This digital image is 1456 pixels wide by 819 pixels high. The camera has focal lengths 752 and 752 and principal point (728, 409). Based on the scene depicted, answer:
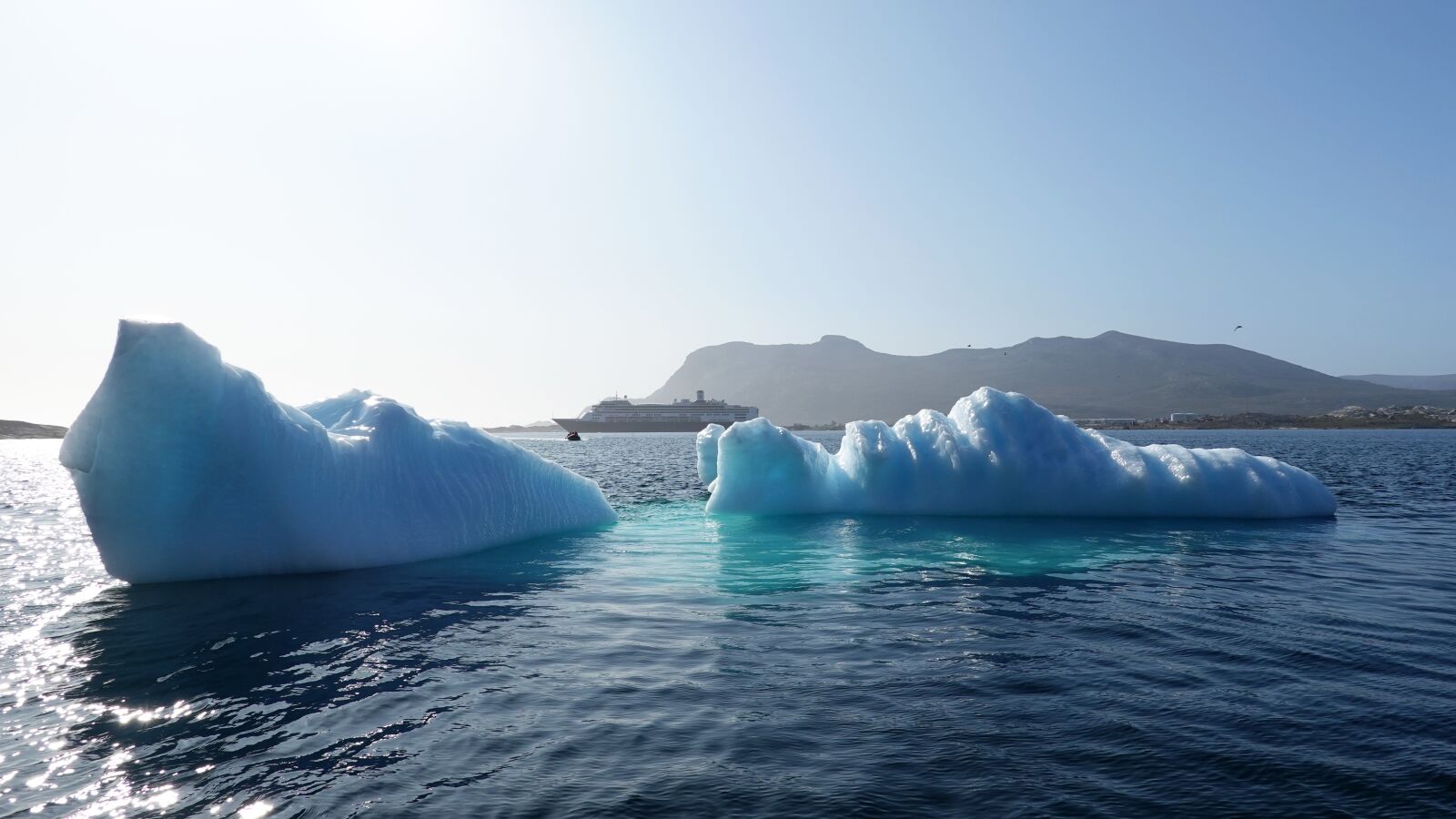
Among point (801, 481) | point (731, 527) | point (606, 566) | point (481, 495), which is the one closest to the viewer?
point (606, 566)

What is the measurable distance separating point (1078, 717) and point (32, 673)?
9155 millimetres

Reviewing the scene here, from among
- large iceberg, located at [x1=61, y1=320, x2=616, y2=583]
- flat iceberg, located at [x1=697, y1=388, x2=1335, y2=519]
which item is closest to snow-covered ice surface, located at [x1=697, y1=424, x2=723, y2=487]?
flat iceberg, located at [x1=697, y1=388, x2=1335, y2=519]

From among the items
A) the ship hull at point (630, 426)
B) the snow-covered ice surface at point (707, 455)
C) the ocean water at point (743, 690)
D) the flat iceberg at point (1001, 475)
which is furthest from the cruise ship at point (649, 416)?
the ocean water at point (743, 690)

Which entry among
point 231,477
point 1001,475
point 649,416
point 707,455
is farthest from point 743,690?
point 649,416

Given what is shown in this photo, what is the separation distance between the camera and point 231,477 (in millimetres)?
11328

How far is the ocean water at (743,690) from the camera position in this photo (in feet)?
14.9

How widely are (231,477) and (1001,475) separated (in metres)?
16.6

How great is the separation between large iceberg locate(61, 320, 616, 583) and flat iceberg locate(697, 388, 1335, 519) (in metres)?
9.12

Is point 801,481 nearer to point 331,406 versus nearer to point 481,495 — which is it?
point 481,495

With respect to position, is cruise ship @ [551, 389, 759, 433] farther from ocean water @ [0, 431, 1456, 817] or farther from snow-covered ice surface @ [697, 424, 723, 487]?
ocean water @ [0, 431, 1456, 817]

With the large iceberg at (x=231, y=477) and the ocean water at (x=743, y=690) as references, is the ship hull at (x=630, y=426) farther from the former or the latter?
the ocean water at (x=743, y=690)

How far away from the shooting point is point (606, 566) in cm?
1277

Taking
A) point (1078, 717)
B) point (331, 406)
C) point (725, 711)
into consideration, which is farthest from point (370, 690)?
point (331, 406)

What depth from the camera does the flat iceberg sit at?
19016 mm
